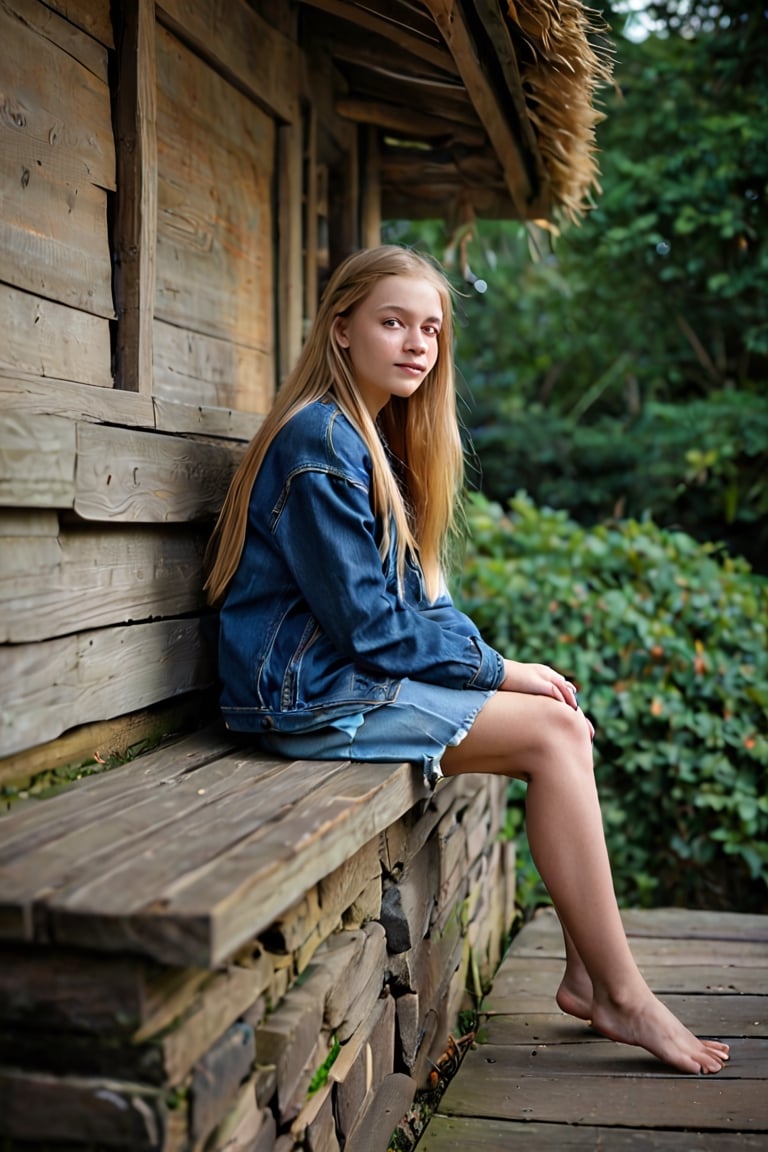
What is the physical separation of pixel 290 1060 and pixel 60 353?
1.37 metres

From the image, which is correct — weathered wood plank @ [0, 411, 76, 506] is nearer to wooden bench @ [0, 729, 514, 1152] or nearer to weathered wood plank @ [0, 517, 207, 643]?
weathered wood plank @ [0, 517, 207, 643]

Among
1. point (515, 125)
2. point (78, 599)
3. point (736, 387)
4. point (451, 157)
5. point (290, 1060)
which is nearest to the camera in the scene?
point (290, 1060)

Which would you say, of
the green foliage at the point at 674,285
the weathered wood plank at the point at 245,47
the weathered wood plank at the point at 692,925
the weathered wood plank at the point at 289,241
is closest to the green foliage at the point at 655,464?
the green foliage at the point at 674,285

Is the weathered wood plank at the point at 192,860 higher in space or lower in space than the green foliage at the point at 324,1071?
higher

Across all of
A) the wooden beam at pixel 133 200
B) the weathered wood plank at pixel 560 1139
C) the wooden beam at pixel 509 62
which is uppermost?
the wooden beam at pixel 509 62

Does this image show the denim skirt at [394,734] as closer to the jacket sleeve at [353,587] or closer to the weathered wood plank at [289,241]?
the jacket sleeve at [353,587]

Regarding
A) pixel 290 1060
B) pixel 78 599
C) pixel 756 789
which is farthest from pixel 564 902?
pixel 756 789

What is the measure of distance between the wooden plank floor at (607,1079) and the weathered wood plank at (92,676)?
1072 millimetres

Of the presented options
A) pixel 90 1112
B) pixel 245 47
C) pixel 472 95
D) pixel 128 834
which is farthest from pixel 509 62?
pixel 90 1112

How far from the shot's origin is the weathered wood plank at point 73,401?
1850 millimetres

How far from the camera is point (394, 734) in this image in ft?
7.09

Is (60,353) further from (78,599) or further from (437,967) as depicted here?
(437,967)

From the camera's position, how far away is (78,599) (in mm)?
1989

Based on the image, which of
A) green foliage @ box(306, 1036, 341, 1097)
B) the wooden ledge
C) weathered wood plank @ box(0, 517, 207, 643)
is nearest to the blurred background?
weathered wood plank @ box(0, 517, 207, 643)
